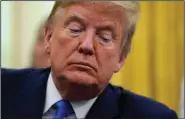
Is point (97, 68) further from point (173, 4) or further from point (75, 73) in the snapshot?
point (173, 4)

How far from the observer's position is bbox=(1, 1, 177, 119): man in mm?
750

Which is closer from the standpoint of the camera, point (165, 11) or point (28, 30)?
point (165, 11)

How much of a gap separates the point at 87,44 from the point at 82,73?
0.19 feet

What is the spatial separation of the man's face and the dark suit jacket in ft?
0.22

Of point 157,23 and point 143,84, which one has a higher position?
point 157,23

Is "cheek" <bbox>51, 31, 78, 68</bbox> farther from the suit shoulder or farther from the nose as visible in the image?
the suit shoulder

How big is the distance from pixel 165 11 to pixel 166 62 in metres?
0.18

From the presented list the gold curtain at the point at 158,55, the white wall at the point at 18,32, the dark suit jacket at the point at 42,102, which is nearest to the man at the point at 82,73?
the dark suit jacket at the point at 42,102

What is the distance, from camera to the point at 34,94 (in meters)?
0.85

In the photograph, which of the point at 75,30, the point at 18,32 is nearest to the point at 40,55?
the point at 75,30

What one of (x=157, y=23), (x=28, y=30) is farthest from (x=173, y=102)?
(x=28, y=30)

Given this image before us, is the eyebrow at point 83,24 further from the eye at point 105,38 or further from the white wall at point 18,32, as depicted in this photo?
the white wall at point 18,32

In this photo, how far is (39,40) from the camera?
117 cm

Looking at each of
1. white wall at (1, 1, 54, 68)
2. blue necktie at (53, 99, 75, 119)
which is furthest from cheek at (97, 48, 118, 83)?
white wall at (1, 1, 54, 68)
